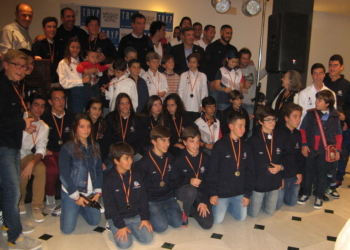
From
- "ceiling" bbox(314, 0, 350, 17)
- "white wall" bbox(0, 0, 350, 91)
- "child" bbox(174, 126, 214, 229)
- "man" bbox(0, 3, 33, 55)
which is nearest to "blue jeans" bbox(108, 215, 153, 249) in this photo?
"child" bbox(174, 126, 214, 229)

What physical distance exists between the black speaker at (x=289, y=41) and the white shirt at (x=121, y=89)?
1976mm

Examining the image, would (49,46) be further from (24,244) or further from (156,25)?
(24,244)

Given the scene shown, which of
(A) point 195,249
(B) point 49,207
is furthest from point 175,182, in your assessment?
(B) point 49,207

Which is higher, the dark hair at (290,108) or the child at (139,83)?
the child at (139,83)

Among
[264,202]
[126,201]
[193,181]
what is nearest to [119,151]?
[126,201]

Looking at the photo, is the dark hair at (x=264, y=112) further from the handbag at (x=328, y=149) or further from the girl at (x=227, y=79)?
the girl at (x=227, y=79)

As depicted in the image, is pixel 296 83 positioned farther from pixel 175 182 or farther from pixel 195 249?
pixel 195 249

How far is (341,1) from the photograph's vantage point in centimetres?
742

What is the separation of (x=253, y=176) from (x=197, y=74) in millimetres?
1874

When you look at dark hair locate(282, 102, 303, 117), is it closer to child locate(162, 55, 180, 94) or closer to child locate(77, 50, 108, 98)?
child locate(162, 55, 180, 94)

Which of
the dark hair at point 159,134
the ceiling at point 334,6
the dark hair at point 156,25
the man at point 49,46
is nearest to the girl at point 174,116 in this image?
the dark hair at point 159,134

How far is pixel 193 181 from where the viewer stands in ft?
10.2

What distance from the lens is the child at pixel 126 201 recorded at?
266 centimetres

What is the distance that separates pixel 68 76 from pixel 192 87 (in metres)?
1.72
